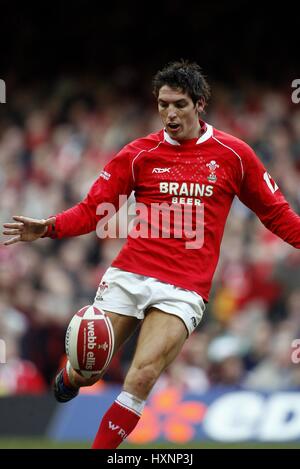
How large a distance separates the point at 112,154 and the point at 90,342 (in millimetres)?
9101

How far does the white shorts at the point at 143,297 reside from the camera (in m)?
7.36

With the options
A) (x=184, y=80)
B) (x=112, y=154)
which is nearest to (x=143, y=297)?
(x=184, y=80)

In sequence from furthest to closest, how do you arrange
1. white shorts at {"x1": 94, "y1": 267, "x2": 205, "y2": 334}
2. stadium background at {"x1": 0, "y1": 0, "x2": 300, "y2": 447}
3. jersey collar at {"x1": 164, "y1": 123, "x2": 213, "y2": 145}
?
stadium background at {"x1": 0, "y1": 0, "x2": 300, "y2": 447} → jersey collar at {"x1": 164, "y1": 123, "x2": 213, "y2": 145} → white shorts at {"x1": 94, "y1": 267, "x2": 205, "y2": 334}

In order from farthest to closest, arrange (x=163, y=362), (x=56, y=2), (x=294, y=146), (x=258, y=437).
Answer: (x=56, y=2) < (x=294, y=146) < (x=258, y=437) < (x=163, y=362)

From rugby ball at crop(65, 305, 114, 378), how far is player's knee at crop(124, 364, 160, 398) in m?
0.24

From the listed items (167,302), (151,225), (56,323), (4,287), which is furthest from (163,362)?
(4,287)

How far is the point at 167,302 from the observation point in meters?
7.36

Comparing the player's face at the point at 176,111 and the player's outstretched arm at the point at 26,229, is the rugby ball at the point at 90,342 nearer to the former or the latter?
the player's outstretched arm at the point at 26,229

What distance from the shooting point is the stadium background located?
1200cm

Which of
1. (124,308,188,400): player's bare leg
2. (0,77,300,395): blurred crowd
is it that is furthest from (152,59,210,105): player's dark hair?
(0,77,300,395): blurred crowd

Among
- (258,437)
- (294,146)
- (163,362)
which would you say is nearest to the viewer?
(163,362)

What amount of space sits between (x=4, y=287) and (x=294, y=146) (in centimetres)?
455

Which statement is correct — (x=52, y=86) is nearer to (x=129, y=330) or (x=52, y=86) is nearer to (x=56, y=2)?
(x=56, y=2)

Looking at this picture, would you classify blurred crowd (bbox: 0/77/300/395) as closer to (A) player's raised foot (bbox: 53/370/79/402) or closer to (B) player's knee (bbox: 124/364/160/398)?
(A) player's raised foot (bbox: 53/370/79/402)
